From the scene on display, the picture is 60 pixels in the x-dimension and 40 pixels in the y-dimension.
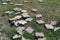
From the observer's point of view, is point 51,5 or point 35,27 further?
point 51,5

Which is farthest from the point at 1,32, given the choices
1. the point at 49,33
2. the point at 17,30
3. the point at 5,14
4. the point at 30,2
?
the point at 30,2

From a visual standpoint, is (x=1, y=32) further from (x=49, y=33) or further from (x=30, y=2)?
(x=30, y=2)

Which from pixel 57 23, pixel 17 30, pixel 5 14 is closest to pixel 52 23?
pixel 57 23

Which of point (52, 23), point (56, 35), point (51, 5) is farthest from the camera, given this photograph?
point (51, 5)

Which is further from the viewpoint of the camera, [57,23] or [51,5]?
[51,5]

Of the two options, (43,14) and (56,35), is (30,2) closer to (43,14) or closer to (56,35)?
(43,14)

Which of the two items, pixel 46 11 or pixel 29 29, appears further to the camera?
pixel 46 11

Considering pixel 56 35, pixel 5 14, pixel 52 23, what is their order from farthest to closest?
pixel 5 14, pixel 52 23, pixel 56 35

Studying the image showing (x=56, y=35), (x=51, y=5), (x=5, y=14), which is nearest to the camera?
(x=56, y=35)
